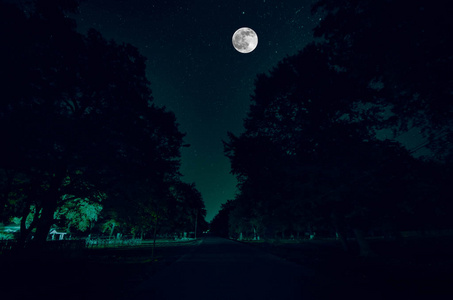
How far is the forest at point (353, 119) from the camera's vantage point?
7.96m

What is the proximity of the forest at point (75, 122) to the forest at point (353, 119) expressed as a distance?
29.1 ft

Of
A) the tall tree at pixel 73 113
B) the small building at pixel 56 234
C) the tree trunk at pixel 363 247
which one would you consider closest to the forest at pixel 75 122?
the tall tree at pixel 73 113

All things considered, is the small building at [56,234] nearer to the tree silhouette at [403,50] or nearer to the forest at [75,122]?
the forest at [75,122]

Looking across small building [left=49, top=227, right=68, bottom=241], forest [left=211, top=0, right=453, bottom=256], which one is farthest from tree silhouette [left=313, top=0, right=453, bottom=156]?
small building [left=49, top=227, right=68, bottom=241]

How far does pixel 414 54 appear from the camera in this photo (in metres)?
7.75

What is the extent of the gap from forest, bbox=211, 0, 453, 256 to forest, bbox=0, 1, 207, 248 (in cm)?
888

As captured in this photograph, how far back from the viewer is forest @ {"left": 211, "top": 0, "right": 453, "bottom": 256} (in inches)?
314

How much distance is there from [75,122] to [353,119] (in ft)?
58.9

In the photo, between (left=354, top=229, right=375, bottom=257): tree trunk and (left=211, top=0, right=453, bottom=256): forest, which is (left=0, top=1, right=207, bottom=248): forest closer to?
(left=211, top=0, right=453, bottom=256): forest

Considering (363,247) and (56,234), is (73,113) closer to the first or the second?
(363,247)

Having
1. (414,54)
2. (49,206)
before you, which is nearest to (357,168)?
(414,54)

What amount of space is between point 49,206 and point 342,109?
2060cm

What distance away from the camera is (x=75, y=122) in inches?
455

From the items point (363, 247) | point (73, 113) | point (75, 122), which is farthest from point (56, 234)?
point (363, 247)
